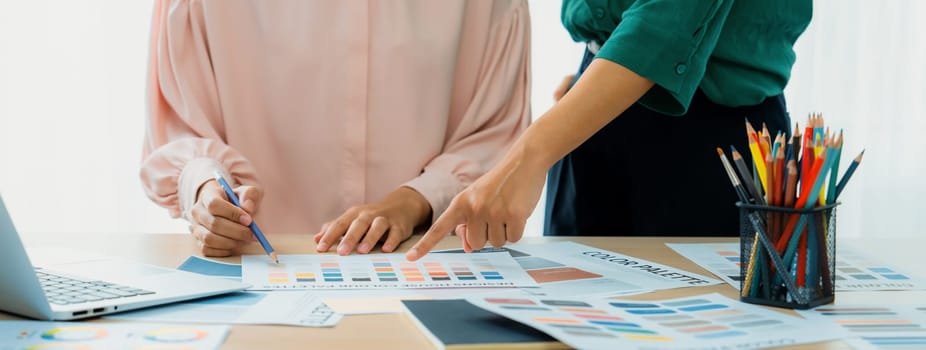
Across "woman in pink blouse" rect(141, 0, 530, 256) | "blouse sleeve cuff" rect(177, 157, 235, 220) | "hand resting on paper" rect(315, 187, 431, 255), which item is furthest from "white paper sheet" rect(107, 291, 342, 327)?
"woman in pink blouse" rect(141, 0, 530, 256)

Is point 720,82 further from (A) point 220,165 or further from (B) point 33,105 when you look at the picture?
(B) point 33,105

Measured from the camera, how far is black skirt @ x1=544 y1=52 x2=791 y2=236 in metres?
1.40

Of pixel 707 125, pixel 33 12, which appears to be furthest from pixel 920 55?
pixel 33 12

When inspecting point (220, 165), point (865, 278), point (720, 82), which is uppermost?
point (720, 82)

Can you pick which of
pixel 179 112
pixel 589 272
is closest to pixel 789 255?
pixel 589 272

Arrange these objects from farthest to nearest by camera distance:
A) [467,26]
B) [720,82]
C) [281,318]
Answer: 1. [467,26]
2. [720,82]
3. [281,318]

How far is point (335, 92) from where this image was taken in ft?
4.88

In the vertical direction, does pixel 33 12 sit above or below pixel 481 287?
above

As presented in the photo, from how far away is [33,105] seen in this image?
266 cm

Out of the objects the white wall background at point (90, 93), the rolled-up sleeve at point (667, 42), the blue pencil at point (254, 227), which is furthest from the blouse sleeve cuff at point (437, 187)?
the white wall background at point (90, 93)

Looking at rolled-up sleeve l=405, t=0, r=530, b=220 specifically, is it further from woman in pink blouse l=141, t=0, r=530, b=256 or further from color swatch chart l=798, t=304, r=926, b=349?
color swatch chart l=798, t=304, r=926, b=349

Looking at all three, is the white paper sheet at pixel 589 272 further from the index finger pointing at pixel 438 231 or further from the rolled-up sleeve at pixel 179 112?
the rolled-up sleeve at pixel 179 112

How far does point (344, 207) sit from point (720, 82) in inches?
24.6

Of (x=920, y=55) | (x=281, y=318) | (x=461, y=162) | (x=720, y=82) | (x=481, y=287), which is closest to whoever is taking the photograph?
(x=281, y=318)
